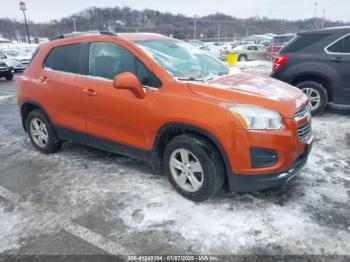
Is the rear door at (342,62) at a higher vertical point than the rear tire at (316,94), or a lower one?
higher

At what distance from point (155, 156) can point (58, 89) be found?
177cm

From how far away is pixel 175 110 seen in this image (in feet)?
10.0

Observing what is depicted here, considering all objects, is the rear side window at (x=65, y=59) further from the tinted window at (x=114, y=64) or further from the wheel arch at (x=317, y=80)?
the wheel arch at (x=317, y=80)

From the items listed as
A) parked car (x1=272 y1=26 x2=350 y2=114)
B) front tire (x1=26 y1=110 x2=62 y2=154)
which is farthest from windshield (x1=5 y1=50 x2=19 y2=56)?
parked car (x1=272 y1=26 x2=350 y2=114)

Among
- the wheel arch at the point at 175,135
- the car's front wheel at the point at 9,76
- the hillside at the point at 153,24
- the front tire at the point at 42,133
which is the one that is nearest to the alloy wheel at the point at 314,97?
the wheel arch at the point at 175,135

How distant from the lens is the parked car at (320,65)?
583 cm

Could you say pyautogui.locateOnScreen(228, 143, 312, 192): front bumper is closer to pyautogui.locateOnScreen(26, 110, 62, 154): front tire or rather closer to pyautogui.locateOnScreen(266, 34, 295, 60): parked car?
pyautogui.locateOnScreen(26, 110, 62, 154): front tire

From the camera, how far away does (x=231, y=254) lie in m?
2.53

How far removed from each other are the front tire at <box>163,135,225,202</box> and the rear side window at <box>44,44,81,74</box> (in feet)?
5.91

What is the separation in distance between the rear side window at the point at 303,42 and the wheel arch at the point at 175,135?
4.22 metres

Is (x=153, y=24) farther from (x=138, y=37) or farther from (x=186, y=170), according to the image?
(x=186, y=170)

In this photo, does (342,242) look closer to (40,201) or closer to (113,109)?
(113,109)

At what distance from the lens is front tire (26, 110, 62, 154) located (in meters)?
4.57

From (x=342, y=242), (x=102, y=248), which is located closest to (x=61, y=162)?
(x=102, y=248)
